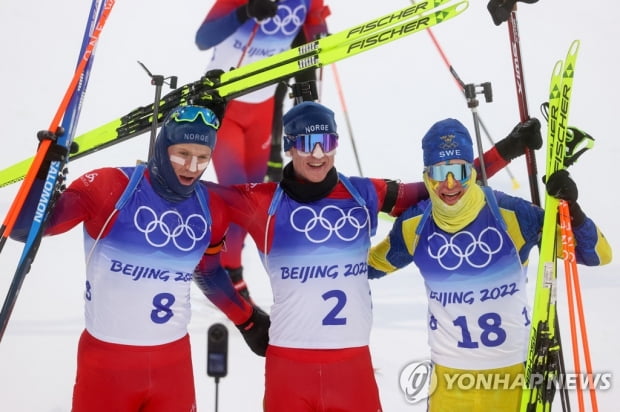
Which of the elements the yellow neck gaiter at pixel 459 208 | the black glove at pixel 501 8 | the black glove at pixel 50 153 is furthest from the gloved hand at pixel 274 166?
the black glove at pixel 50 153

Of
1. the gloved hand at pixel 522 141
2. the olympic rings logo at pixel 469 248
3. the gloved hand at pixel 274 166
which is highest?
the gloved hand at pixel 274 166

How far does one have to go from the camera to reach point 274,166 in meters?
5.05

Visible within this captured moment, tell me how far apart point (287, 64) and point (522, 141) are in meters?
1.24

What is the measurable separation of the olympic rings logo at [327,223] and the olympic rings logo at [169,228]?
0.43m

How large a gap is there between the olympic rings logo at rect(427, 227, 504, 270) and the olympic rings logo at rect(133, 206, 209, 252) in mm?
1040

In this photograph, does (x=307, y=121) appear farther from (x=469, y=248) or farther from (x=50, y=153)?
(x=50, y=153)

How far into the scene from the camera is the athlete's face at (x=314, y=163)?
314cm

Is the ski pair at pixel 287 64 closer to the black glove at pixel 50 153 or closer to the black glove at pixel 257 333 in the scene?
the black glove at pixel 50 153

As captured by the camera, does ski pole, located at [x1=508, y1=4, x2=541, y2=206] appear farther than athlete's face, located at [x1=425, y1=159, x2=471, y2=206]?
Yes

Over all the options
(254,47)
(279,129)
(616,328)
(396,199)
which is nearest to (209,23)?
(254,47)

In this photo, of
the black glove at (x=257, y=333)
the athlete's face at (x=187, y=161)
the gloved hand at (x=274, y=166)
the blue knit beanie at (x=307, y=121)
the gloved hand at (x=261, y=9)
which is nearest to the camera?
the athlete's face at (x=187, y=161)

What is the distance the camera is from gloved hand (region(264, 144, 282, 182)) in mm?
5027

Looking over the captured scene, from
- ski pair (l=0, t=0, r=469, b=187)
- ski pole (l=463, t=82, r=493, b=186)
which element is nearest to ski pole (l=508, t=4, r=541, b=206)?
ski pole (l=463, t=82, r=493, b=186)

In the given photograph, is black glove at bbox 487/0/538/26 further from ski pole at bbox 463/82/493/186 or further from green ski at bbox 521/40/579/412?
green ski at bbox 521/40/579/412
